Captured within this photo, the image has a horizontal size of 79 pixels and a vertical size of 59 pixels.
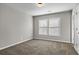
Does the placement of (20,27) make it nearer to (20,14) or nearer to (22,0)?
(20,14)

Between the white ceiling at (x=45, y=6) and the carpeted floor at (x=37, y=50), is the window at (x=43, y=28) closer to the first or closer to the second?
the carpeted floor at (x=37, y=50)

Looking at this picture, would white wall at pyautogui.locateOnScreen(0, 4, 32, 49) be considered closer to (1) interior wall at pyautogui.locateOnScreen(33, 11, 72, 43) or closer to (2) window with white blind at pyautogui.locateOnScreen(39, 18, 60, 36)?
(1) interior wall at pyautogui.locateOnScreen(33, 11, 72, 43)

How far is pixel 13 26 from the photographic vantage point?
2.72m

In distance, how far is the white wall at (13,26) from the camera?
7.92 feet

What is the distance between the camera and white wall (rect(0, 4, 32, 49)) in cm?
241

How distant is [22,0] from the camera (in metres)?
1.02

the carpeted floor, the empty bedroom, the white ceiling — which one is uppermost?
the white ceiling

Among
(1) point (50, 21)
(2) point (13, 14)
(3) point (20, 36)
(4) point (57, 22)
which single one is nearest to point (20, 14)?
(2) point (13, 14)

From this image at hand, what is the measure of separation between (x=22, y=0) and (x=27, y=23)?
2042mm

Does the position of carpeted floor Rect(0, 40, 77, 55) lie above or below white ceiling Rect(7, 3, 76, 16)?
below

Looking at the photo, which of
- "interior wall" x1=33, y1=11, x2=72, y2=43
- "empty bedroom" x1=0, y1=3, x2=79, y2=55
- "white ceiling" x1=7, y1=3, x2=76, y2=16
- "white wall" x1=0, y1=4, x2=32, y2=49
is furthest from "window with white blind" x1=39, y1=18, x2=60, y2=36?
"white ceiling" x1=7, y1=3, x2=76, y2=16

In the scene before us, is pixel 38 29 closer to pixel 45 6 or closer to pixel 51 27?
pixel 51 27

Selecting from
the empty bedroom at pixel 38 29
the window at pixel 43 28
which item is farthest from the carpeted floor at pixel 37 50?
the window at pixel 43 28

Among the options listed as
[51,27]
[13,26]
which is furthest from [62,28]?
[13,26]
